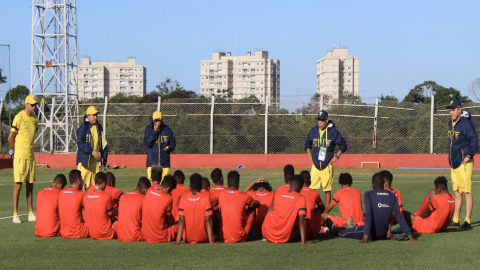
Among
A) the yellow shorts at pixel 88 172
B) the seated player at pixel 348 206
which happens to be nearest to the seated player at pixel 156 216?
the seated player at pixel 348 206

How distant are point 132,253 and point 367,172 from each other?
59.8ft

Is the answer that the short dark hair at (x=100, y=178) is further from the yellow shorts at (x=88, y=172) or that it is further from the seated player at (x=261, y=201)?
the seated player at (x=261, y=201)

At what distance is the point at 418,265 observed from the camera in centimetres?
664

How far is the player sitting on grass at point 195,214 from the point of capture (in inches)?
313

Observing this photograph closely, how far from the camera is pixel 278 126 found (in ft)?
89.6

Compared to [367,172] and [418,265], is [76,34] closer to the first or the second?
[367,172]

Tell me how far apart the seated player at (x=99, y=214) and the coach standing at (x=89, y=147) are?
2195 mm

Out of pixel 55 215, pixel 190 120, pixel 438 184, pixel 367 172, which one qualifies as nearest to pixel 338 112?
pixel 367 172

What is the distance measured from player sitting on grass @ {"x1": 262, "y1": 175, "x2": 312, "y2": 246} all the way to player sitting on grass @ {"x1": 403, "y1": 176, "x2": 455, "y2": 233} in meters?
2.17

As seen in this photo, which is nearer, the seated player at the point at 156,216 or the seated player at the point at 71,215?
the seated player at the point at 156,216

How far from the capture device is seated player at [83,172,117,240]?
8.45 metres

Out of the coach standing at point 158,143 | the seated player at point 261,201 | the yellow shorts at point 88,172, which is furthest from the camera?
the coach standing at point 158,143

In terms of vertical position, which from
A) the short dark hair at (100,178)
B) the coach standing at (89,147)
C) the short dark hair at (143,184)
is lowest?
the short dark hair at (143,184)

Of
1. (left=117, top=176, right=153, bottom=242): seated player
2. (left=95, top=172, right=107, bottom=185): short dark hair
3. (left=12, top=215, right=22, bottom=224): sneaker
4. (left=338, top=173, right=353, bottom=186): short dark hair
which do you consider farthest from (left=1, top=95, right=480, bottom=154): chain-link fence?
(left=117, top=176, right=153, bottom=242): seated player
